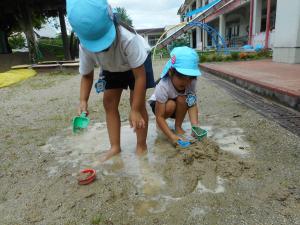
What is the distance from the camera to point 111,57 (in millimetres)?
1816

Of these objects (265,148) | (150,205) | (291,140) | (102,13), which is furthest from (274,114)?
(102,13)

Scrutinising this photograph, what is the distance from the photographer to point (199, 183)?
173cm

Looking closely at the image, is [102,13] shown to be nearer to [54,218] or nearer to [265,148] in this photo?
[54,218]

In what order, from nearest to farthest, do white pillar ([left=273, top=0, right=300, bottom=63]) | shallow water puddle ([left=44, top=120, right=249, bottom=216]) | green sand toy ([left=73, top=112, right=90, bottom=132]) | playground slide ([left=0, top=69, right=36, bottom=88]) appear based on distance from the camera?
shallow water puddle ([left=44, top=120, right=249, bottom=216])
green sand toy ([left=73, top=112, right=90, bottom=132])
white pillar ([left=273, top=0, right=300, bottom=63])
playground slide ([left=0, top=69, right=36, bottom=88])

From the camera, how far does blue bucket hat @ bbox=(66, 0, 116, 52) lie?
4.77 ft

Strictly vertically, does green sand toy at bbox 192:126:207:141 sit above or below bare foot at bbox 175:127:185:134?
above

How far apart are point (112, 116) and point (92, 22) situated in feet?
2.99

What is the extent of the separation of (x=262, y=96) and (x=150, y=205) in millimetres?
3071

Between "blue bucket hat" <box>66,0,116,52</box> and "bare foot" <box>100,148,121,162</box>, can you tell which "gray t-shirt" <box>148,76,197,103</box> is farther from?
"blue bucket hat" <box>66,0,116,52</box>

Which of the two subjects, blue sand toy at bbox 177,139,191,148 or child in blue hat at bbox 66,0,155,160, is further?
blue sand toy at bbox 177,139,191,148

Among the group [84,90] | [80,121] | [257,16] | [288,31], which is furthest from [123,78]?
[257,16]

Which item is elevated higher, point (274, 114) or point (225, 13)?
point (225, 13)

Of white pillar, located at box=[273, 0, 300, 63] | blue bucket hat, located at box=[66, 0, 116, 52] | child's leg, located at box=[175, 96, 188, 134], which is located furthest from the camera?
white pillar, located at box=[273, 0, 300, 63]

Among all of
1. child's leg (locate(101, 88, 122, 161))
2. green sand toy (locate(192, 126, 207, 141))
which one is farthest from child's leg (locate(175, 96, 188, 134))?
child's leg (locate(101, 88, 122, 161))
